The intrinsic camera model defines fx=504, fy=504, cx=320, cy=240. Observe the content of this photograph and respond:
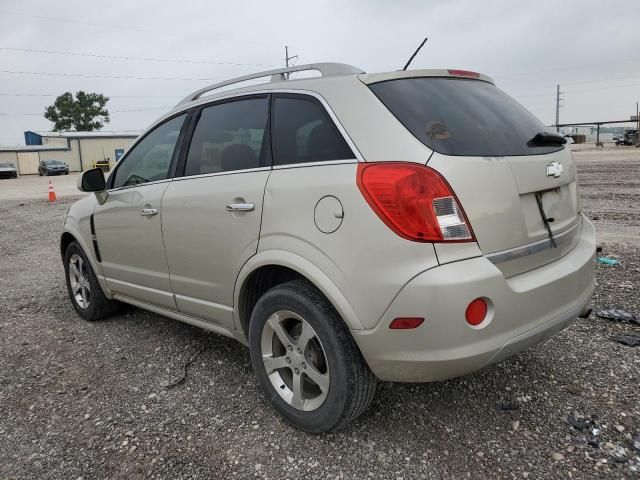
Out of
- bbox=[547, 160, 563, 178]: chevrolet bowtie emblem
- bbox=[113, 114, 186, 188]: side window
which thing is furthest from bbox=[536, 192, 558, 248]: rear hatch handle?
bbox=[113, 114, 186, 188]: side window

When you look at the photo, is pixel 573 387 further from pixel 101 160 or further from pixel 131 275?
pixel 101 160

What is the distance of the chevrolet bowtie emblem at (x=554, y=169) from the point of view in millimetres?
2496

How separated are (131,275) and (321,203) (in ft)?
6.66

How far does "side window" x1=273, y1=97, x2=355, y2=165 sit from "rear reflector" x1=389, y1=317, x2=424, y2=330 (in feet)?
2.50

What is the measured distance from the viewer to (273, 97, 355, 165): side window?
2396 millimetres

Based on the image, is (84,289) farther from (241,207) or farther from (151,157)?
(241,207)

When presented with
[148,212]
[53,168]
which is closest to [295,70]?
[148,212]

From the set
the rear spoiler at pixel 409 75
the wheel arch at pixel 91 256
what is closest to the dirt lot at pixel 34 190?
the wheel arch at pixel 91 256

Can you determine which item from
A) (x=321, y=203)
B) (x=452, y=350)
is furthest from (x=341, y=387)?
(x=321, y=203)

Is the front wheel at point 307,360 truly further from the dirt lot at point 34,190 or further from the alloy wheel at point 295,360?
the dirt lot at point 34,190

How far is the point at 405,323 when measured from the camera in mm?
2086

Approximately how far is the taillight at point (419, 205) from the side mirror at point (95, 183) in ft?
8.59

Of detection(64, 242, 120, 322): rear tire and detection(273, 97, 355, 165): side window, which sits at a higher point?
detection(273, 97, 355, 165): side window

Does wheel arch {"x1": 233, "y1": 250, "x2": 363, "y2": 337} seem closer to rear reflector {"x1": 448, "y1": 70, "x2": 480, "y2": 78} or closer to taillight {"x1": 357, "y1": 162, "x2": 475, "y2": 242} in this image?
taillight {"x1": 357, "y1": 162, "x2": 475, "y2": 242}
